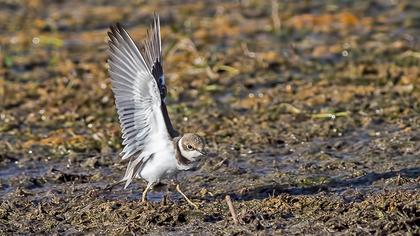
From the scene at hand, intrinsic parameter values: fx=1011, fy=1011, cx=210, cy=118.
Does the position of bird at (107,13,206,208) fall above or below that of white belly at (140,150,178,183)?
above

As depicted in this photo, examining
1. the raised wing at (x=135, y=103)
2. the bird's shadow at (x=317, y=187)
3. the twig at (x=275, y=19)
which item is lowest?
the bird's shadow at (x=317, y=187)

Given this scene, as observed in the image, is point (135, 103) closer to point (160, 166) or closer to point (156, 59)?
point (156, 59)

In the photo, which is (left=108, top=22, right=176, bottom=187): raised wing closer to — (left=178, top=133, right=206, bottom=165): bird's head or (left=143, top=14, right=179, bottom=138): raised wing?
(left=143, top=14, right=179, bottom=138): raised wing

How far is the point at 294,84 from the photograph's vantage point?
466 inches

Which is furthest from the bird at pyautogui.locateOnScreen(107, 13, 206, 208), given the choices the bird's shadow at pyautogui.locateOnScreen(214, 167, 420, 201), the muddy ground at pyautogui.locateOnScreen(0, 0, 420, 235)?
the bird's shadow at pyautogui.locateOnScreen(214, 167, 420, 201)

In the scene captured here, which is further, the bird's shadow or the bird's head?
the bird's shadow

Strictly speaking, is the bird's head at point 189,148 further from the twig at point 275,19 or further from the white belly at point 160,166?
the twig at point 275,19

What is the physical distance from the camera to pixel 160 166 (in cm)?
805

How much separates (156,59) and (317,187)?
1.77 m

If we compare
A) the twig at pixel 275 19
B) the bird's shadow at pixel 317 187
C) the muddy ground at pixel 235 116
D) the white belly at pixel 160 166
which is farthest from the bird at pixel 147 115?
the twig at pixel 275 19

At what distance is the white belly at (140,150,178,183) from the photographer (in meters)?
8.03

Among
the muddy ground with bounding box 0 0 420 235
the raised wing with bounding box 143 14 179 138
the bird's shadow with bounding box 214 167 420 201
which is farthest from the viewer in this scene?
the bird's shadow with bounding box 214 167 420 201

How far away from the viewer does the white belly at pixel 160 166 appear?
26.3 ft

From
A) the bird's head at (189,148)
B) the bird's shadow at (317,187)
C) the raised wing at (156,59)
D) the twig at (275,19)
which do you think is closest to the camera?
the bird's head at (189,148)
